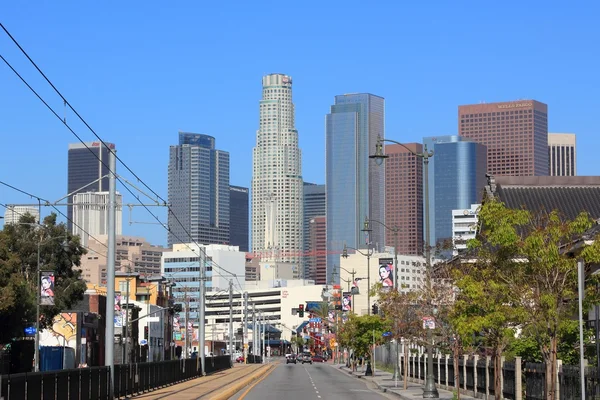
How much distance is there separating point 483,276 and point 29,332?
58.1m

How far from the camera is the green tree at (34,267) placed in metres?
76.8

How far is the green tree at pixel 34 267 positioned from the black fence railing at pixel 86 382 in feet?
59.8

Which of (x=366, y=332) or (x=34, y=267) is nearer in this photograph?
(x=366, y=332)

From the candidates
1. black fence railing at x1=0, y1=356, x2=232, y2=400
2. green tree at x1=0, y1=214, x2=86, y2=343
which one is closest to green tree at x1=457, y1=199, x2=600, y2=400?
black fence railing at x1=0, y1=356, x2=232, y2=400

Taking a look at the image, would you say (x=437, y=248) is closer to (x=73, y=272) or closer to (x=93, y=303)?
(x=73, y=272)

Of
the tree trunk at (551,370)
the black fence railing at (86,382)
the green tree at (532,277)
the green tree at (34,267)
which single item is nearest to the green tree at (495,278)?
the green tree at (532,277)

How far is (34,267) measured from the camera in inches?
3821

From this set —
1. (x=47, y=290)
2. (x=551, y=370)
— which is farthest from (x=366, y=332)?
(x=551, y=370)

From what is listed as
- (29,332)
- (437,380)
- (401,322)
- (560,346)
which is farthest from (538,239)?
(29,332)

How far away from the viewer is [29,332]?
81.7 metres

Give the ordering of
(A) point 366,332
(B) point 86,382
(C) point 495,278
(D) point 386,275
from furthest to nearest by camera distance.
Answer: (A) point 366,332 < (D) point 386,275 < (B) point 86,382 < (C) point 495,278

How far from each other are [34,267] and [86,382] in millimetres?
63139

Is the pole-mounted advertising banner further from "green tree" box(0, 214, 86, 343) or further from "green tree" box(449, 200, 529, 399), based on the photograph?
"green tree" box(449, 200, 529, 399)

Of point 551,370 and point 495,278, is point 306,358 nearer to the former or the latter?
point 495,278
